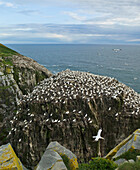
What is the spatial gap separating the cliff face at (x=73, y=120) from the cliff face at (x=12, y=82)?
16.2 ft

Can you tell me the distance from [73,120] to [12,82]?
21.6 metres

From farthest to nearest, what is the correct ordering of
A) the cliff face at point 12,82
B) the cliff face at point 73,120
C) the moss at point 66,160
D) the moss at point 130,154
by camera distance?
the cliff face at point 12,82 < the cliff face at point 73,120 < the moss at point 130,154 < the moss at point 66,160

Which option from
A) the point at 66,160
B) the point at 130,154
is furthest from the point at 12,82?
the point at 130,154

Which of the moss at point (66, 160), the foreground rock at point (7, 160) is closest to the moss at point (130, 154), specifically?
the moss at point (66, 160)

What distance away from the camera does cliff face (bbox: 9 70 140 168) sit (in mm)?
26547

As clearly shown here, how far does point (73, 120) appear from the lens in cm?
2686

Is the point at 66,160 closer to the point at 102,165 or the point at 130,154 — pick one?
the point at 102,165

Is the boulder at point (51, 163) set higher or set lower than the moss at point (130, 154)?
higher

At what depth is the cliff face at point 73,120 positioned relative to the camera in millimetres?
26547

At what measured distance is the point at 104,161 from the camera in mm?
12852

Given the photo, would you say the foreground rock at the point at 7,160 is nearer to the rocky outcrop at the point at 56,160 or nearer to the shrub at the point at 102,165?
the rocky outcrop at the point at 56,160

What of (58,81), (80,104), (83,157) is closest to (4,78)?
(58,81)

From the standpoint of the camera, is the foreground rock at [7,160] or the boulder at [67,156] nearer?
the foreground rock at [7,160]

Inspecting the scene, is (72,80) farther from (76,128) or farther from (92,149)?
(92,149)
